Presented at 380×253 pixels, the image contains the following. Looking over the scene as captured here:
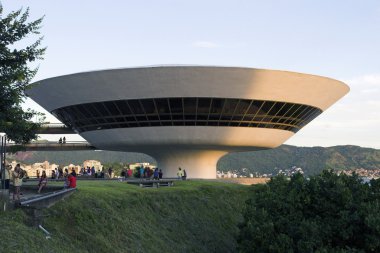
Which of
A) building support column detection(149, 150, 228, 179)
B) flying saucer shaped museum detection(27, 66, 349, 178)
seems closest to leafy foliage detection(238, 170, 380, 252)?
flying saucer shaped museum detection(27, 66, 349, 178)

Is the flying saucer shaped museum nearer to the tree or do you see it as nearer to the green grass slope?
the green grass slope

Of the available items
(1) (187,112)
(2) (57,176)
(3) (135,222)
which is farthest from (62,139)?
(3) (135,222)

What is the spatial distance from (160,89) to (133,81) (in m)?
2.34

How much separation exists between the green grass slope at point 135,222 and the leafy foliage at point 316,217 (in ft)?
13.2

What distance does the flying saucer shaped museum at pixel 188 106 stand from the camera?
46.9 metres

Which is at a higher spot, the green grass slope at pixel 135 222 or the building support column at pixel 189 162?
the building support column at pixel 189 162

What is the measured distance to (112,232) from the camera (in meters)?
23.1

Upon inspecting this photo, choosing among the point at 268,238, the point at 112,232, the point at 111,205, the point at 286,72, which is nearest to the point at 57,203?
the point at 112,232

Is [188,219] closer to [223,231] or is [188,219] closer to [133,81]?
[223,231]

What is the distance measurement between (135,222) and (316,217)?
819cm

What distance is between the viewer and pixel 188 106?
4819 centimetres

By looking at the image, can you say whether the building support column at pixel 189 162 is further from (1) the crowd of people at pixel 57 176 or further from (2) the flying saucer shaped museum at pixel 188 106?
Result: (1) the crowd of people at pixel 57 176

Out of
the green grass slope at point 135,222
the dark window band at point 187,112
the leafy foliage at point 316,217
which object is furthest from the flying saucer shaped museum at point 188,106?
the leafy foliage at point 316,217

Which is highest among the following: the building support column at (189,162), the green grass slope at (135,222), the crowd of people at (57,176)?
the building support column at (189,162)
